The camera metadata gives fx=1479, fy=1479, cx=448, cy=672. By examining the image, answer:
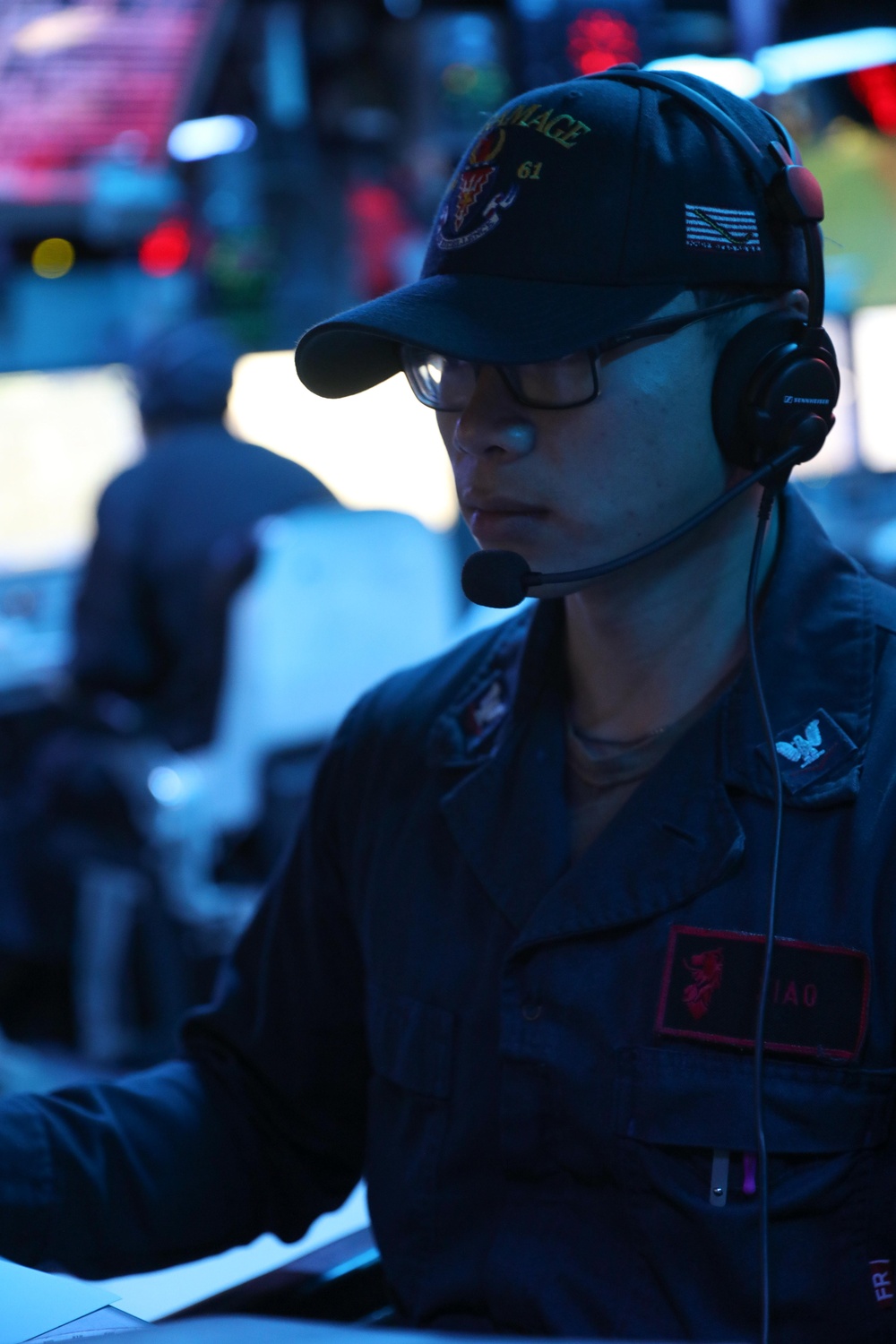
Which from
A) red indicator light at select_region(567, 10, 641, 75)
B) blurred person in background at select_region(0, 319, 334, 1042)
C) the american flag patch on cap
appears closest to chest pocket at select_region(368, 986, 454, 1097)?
the american flag patch on cap

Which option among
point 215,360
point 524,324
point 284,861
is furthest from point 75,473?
point 524,324

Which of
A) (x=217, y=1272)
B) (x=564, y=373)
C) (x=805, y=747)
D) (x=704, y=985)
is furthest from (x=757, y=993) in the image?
(x=217, y=1272)

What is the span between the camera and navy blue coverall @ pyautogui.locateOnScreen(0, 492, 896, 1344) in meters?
0.75

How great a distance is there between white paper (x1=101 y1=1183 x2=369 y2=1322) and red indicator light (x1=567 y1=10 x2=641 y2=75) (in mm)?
3475

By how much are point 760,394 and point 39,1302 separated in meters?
0.60

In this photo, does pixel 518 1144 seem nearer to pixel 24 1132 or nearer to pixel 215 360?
pixel 24 1132

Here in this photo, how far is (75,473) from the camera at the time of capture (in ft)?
12.3

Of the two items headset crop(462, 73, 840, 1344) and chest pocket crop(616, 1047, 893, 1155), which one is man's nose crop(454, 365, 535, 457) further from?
chest pocket crop(616, 1047, 893, 1155)

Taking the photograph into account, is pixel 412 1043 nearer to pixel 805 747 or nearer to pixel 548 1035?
pixel 548 1035

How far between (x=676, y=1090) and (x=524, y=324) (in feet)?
1.37

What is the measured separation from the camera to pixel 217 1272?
1006mm

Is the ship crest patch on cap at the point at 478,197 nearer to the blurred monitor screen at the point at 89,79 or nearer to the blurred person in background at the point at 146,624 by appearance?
the blurred person in background at the point at 146,624

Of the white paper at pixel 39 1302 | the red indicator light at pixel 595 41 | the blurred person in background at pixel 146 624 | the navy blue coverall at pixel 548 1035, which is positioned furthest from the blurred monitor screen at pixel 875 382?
the white paper at pixel 39 1302

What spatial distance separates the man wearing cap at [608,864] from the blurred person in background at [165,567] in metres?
1.74
